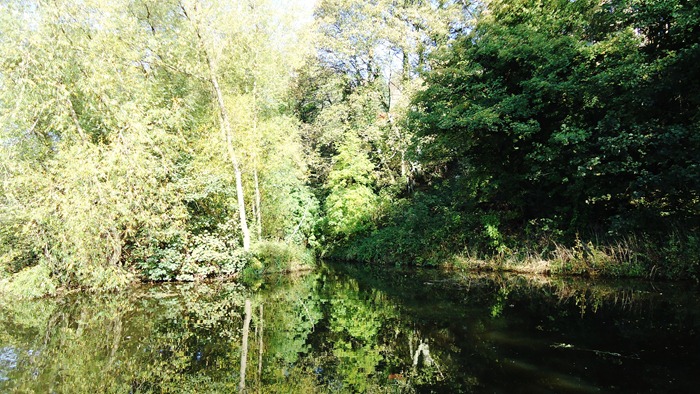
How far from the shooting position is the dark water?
12.9ft

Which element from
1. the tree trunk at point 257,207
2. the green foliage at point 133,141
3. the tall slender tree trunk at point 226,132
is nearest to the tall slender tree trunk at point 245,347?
the green foliage at point 133,141

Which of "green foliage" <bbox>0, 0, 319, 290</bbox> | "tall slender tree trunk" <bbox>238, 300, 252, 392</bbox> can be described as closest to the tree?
"green foliage" <bbox>0, 0, 319, 290</bbox>

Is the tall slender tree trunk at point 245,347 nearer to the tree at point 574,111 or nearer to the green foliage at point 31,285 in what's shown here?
the green foliage at point 31,285

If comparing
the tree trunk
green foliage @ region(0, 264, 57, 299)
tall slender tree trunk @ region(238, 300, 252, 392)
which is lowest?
tall slender tree trunk @ region(238, 300, 252, 392)

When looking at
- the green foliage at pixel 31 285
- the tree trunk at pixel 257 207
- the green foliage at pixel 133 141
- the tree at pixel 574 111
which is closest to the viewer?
the green foliage at pixel 133 141

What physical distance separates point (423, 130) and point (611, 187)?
597 cm

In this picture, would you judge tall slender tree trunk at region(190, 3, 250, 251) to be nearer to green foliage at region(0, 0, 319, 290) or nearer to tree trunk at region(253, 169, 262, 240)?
green foliage at region(0, 0, 319, 290)

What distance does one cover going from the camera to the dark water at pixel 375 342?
3.94m

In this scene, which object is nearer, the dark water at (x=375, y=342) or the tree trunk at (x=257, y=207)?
the dark water at (x=375, y=342)

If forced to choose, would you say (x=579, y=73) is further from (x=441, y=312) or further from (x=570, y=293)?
(x=441, y=312)

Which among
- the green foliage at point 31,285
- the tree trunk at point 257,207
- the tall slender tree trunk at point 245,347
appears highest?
the tree trunk at point 257,207

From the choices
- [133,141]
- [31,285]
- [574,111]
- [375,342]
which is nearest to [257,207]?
[133,141]

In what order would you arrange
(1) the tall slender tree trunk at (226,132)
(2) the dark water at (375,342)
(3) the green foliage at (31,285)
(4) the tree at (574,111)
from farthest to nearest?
(1) the tall slender tree trunk at (226,132) → (3) the green foliage at (31,285) → (4) the tree at (574,111) → (2) the dark water at (375,342)

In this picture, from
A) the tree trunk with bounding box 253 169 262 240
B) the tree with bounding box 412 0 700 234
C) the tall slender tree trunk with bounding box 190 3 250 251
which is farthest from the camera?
the tree trunk with bounding box 253 169 262 240
